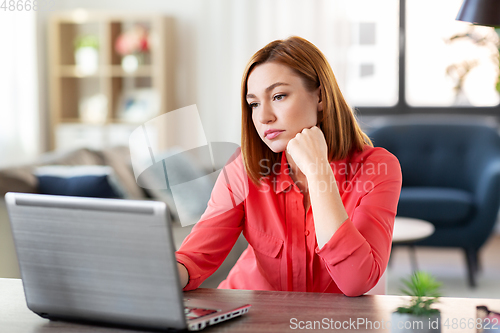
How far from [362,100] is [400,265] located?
1.49m

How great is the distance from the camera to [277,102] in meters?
1.05

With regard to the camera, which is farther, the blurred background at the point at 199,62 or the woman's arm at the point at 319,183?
the blurred background at the point at 199,62

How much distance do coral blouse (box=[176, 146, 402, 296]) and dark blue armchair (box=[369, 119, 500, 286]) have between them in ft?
6.46

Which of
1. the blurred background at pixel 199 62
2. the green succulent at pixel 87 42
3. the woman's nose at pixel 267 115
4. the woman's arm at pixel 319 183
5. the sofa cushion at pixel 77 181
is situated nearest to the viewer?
the woman's arm at pixel 319 183

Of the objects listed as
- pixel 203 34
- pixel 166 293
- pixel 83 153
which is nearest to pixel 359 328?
pixel 166 293

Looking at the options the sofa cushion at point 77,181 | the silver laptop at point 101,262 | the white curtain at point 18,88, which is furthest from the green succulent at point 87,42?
the silver laptop at point 101,262

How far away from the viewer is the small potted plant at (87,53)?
406 cm

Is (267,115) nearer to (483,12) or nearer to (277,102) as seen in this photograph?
(277,102)

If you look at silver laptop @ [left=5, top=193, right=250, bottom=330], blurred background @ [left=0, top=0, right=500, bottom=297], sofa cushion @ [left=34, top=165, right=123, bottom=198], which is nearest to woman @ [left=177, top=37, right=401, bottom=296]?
silver laptop @ [left=5, top=193, right=250, bottom=330]

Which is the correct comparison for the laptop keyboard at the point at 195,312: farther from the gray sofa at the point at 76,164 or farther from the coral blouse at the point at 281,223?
the gray sofa at the point at 76,164

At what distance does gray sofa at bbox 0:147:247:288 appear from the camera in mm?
1829

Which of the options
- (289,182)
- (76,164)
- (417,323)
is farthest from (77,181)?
(417,323)

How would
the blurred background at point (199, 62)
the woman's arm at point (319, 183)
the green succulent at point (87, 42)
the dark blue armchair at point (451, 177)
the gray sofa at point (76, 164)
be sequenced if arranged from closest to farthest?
the woman's arm at point (319, 183), the gray sofa at point (76, 164), the dark blue armchair at point (451, 177), the blurred background at point (199, 62), the green succulent at point (87, 42)

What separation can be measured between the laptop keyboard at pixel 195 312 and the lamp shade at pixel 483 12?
1.09 m
